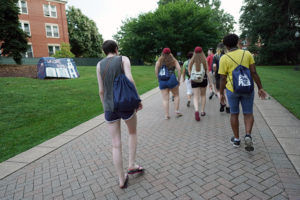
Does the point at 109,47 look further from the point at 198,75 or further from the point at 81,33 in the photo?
the point at 81,33

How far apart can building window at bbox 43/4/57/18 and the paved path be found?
1276 inches

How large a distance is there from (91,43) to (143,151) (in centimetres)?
4838

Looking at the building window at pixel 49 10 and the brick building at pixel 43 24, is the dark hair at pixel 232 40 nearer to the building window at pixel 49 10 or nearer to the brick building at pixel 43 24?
the brick building at pixel 43 24

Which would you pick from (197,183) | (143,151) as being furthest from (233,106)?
(143,151)

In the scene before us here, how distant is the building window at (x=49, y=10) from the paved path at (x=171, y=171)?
32.4 metres

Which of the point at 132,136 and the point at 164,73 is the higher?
the point at 164,73

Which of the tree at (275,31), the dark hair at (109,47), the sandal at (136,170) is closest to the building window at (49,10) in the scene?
the tree at (275,31)

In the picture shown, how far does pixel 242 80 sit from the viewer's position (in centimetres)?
328

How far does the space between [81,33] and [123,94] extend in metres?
48.3

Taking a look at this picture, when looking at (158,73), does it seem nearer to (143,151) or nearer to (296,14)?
(143,151)

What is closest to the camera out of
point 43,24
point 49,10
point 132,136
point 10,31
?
point 132,136

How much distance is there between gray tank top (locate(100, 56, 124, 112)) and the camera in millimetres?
2500

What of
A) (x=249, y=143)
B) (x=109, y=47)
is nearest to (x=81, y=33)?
(x=109, y=47)

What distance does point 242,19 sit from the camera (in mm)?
38062
